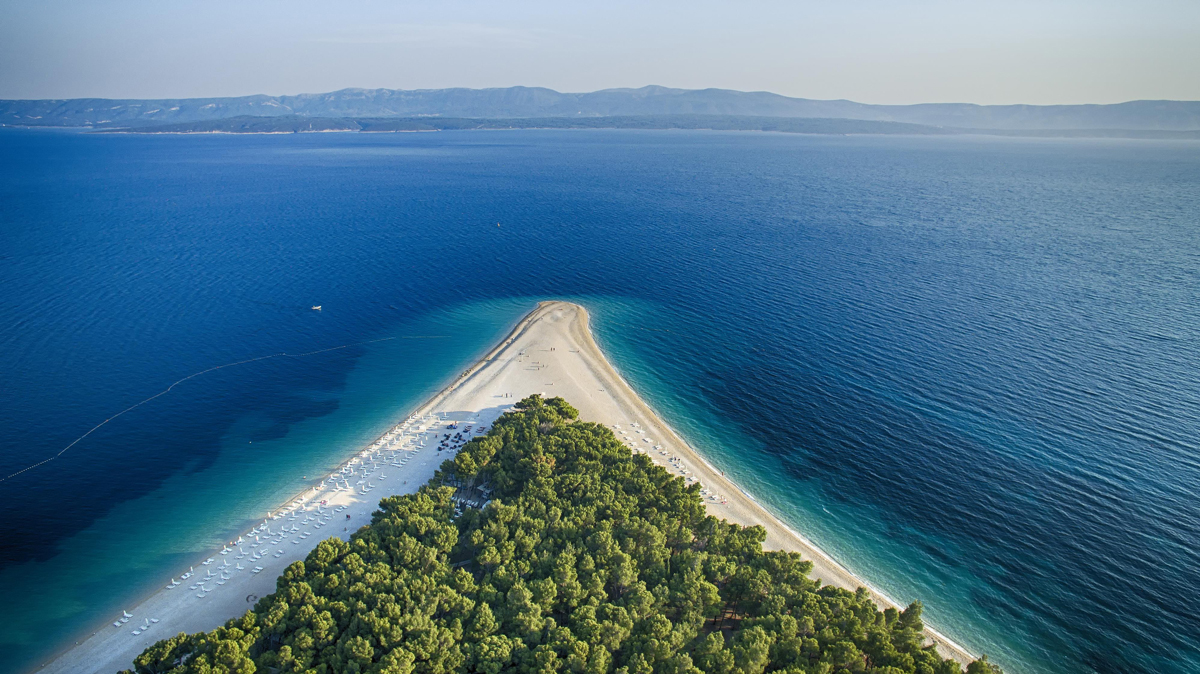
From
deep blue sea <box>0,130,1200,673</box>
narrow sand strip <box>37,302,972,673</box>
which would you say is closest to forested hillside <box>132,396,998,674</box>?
narrow sand strip <box>37,302,972,673</box>

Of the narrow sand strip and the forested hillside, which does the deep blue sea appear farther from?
the forested hillside

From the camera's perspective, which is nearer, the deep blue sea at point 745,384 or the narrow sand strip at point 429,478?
the narrow sand strip at point 429,478

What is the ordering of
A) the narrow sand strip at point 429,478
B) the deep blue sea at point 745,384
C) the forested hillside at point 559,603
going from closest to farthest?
the forested hillside at point 559,603
the narrow sand strip at point 429,478
the deep blue sea at point 745,384

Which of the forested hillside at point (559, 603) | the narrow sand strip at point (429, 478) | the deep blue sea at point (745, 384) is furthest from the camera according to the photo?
the deep blue sea at point (745, 384)

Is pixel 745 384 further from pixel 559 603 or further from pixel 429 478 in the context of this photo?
pixel 559 603

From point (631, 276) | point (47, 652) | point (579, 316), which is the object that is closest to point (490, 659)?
point (47, 652)

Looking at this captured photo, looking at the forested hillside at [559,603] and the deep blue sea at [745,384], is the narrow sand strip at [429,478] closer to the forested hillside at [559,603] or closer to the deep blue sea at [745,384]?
the deep blue sea at [745,384]

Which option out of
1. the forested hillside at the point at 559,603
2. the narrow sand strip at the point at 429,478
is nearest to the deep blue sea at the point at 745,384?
the narrow sand strip at the point at 429,478
